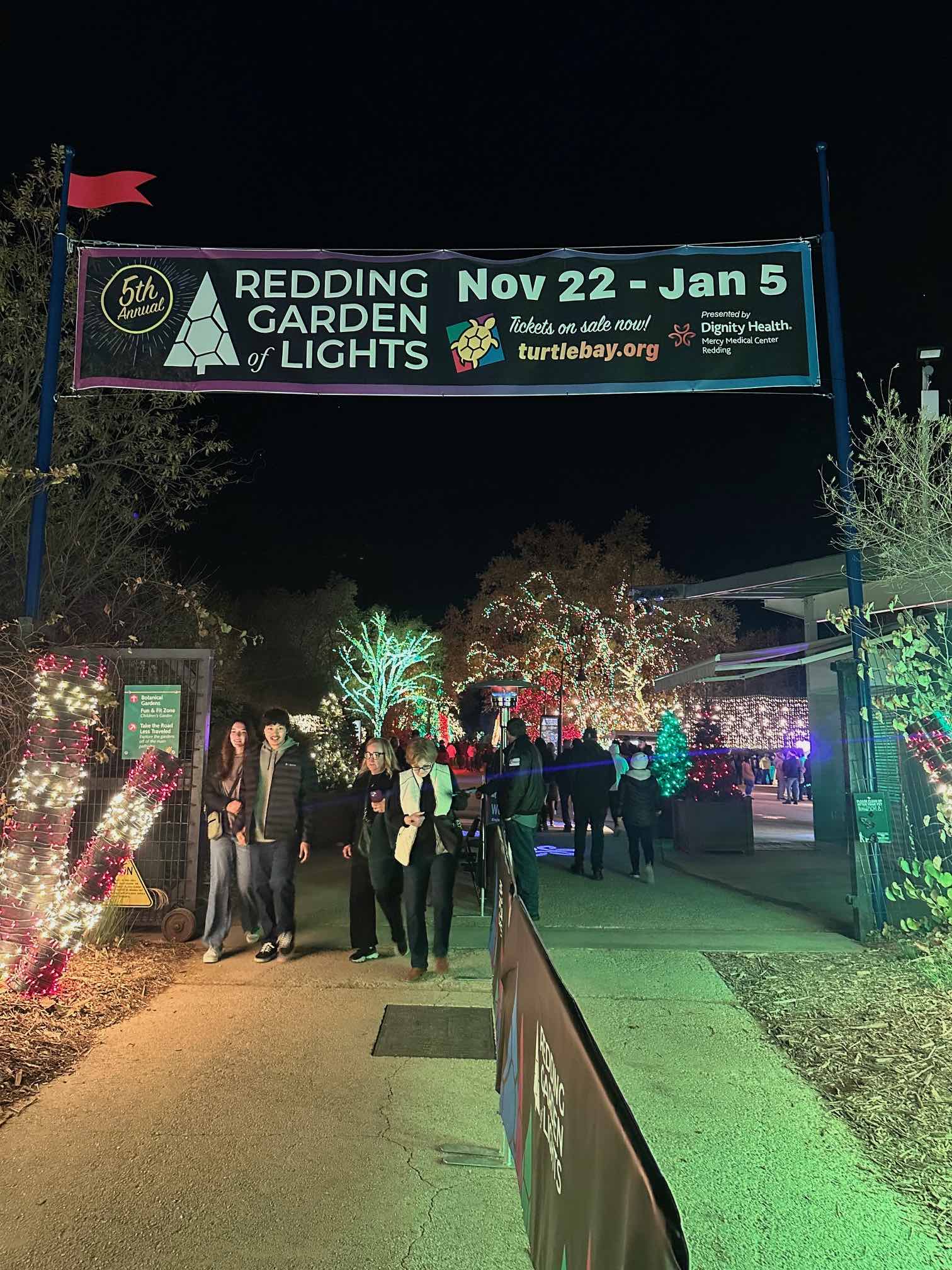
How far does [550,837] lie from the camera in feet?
48.3

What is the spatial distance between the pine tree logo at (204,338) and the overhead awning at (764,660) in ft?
21.6

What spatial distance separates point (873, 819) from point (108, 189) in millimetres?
8171

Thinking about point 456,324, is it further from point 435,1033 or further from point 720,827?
point 720,827

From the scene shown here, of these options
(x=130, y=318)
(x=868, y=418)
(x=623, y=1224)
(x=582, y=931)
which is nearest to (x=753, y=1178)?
(x=623, y=1224)

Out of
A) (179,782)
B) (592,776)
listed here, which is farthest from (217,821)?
(592,776)

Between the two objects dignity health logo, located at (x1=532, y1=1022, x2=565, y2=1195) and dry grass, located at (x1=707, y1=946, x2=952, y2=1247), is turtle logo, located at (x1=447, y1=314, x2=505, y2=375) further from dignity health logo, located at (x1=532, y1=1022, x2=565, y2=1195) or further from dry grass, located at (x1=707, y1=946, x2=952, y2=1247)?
dignity health logo, located at (x1=532, y1=1022, x2=565, y2=1195)

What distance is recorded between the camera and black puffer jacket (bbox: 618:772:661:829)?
10.0 metres

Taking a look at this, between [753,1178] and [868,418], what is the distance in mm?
5219

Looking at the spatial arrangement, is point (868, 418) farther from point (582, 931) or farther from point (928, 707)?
point (582, 931)

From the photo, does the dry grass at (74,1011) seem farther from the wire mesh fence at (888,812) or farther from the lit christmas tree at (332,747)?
the lit christmas tree at (332,747)

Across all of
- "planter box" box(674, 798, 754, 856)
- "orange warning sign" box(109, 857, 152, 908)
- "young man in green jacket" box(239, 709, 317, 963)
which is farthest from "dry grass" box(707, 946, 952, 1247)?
"planter box" box(674, 798, 754, 856)

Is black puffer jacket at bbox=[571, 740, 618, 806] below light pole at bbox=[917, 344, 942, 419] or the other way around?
below

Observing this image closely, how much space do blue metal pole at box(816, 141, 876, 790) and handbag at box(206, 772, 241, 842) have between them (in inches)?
197

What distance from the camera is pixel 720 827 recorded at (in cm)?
1238
